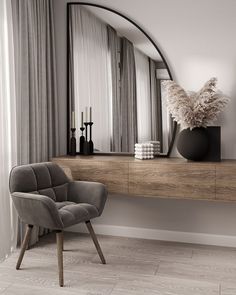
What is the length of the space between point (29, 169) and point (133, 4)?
1.67 meters

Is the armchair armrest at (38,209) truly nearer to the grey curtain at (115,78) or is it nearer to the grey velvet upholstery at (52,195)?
the grey velvet upholstery at (52,195)

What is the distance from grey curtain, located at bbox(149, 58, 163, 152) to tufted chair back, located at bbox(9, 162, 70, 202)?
0.87 m

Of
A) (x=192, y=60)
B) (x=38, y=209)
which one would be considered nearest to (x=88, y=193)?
(x=38, y=209)

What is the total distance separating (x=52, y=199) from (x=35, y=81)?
1012 millimetres

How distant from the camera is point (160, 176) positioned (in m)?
3.01

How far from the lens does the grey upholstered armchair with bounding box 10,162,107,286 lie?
2.53m

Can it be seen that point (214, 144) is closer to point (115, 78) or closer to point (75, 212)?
point (115, 78)

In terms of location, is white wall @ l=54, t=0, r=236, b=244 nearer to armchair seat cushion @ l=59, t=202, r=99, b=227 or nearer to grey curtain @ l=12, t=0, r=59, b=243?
grey curtain @ l=12, t=0, r=59, b=243

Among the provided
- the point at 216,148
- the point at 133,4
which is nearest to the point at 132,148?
the point at 216,148

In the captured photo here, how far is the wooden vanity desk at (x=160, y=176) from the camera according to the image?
2877 millimetres

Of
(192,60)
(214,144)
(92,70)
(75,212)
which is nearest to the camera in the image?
(75,212)

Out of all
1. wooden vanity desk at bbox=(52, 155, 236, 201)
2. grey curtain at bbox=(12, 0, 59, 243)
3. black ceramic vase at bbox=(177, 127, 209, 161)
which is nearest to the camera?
wooden vanity desk at bbox=(52, 155, 236, 201)

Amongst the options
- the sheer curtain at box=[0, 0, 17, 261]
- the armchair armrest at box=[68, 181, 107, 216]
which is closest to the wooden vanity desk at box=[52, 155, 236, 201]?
the armchair armrest at box=[68, 181, 107, 216]

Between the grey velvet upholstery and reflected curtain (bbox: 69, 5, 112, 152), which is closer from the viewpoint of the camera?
the grey velvet upholstery
